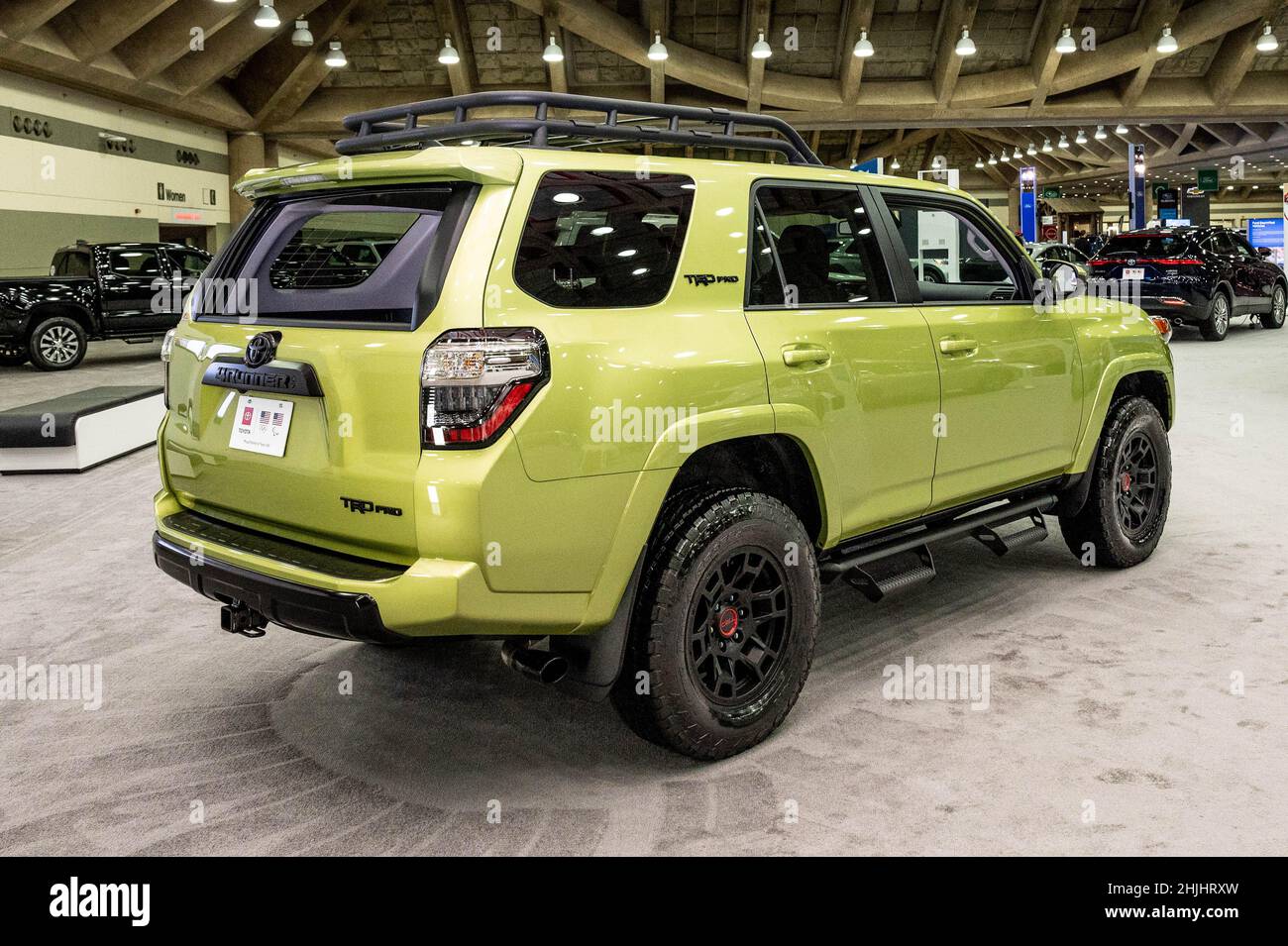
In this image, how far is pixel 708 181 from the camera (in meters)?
3.23

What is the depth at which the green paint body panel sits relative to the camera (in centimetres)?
264

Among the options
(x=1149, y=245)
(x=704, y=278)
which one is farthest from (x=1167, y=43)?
(x=704, y=278)

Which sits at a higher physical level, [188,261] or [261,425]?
[188,261]

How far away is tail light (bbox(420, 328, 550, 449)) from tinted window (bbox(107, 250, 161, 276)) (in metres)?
14.9

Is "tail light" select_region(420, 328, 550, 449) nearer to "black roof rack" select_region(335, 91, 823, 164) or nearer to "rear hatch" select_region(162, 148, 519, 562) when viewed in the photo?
"rear hatch" select_region(162, 148, 519, 562)

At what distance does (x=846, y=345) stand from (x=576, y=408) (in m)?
1.16

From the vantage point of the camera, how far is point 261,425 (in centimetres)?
298

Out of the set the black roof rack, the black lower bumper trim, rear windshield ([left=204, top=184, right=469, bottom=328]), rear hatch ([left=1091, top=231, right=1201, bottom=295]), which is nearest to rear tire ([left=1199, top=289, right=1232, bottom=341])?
rear hatch ([left=1091, top=231, right=1201, bottom=295])

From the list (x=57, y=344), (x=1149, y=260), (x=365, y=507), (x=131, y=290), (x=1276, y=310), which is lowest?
(x=365, y=507)

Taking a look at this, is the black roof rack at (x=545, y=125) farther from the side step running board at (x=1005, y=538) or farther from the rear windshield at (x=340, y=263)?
the side step running board at (x=1005, y=538)

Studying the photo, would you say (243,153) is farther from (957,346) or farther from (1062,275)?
(957,346)

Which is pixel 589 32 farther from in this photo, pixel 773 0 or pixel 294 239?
pixel 294 239
